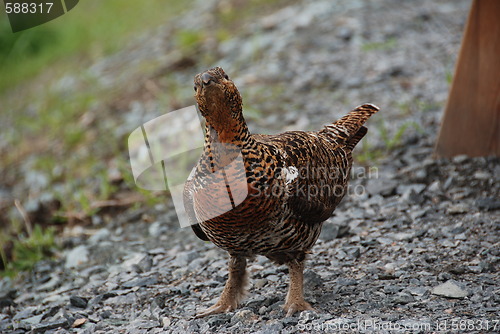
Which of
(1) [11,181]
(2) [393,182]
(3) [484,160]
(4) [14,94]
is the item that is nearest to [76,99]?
(1) [11,181]

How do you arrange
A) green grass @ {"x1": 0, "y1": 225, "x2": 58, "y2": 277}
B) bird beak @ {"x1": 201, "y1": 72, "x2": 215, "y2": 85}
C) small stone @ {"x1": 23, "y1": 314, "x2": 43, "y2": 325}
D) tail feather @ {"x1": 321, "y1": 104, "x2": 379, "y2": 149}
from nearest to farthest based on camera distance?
bird beak @ {"x1": 201, "y1": 72, "x2": 215, "y2": 85} → small stone @ {"x1": 23, "y1": 314, "x2": 43, "y2": 325} → tail feather @ {"x1": 321, "y1": 104, "x2": 379, "y2": 149} → green grass @ {"x1": 0, "y1": 225, "x2": 58, "y2": 277}

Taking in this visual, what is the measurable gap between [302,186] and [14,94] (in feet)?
31.0

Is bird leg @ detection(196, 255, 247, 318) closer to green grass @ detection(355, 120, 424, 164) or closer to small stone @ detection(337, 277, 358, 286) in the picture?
small stone @ detection(337, 277, 358, 286)

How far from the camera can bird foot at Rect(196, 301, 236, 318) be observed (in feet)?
12.5

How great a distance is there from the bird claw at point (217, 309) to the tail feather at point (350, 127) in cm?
143

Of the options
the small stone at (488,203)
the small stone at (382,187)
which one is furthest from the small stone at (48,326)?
the small stone at (488,203)

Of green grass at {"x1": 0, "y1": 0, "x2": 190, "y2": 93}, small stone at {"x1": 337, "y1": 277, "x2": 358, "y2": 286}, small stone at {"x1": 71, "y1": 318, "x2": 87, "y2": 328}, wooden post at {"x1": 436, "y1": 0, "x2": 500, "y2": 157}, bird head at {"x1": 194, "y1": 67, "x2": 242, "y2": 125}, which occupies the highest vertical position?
green grass at {"x1": 0, "y1": 0, "x2": 190, "y2": 93}

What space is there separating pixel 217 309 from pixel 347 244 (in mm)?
1272

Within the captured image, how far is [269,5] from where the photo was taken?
33.5 feet

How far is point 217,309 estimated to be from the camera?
152 inches

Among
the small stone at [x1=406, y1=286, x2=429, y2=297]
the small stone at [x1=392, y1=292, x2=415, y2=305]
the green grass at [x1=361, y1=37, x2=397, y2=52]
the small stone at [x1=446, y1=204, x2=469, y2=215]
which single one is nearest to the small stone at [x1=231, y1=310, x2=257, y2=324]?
the small stone at [x1=392, y1=292, x2=415, y2=305]
